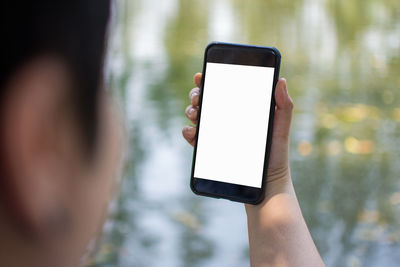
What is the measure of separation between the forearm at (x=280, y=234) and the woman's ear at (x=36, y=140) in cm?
70

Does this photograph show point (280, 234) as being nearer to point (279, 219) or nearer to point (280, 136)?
point (279, 219)

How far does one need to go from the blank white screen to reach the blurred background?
0.78ft

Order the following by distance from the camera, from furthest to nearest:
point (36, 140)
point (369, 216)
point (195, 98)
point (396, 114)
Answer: point (396, 114) < point (369, 216) < point (195, 98) < point (36, 140)

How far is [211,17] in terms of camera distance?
6.44 meters

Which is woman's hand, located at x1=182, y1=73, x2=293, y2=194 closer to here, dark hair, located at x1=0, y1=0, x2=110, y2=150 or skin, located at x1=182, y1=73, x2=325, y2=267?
skin, located at x1=182, y1=73, x2=325, y2=267

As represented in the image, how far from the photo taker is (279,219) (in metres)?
1.06

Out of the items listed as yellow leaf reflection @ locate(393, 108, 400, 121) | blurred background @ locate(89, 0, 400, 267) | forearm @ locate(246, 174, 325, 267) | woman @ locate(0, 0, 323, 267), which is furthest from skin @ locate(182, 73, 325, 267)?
yellow leaf reflection @ locate(393, 108, 400, 121)

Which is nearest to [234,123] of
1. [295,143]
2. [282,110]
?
[282,110]

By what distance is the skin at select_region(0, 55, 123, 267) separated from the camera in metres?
0.36

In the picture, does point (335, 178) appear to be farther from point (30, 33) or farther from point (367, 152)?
point (30, 33)

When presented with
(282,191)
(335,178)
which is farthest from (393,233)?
(282,191)

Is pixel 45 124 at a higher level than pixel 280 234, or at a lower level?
higher

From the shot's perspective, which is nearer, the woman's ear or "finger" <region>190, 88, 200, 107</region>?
the woman's ear

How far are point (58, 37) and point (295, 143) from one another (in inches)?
117
